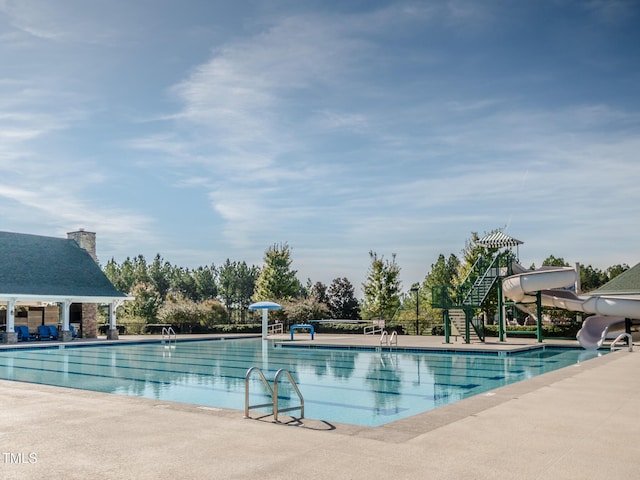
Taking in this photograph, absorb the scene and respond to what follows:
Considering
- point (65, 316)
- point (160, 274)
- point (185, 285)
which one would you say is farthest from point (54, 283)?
point (160, 274)

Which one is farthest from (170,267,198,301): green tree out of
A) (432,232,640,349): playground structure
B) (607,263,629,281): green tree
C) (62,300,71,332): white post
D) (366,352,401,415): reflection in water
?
(366,352,401,415): reflection in water

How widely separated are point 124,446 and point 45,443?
91 cm

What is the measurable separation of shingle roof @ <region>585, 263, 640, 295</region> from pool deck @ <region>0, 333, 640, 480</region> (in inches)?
935

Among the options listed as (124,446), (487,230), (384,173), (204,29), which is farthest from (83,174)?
(487,230)

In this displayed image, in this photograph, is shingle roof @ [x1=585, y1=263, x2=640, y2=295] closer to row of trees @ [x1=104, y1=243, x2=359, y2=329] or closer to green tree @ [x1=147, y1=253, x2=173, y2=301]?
row of trees @ [x1=104, y1=243, x2=359, y2=329]

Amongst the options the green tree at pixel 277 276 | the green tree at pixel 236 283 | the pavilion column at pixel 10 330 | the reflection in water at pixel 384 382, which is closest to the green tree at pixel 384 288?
the green tree at pixel 277 276

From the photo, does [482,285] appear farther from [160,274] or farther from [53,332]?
[160,274]

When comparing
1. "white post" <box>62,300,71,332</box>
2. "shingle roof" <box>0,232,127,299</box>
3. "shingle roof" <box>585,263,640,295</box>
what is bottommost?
"white post" <box>62,300,71,332</box>

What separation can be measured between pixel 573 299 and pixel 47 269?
2615 cm

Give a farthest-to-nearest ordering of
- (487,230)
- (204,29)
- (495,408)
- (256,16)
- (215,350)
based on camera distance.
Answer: (487,230) < (215,350) < (204,29) < (256,16) < (495,408)

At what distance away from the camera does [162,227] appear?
35.5m

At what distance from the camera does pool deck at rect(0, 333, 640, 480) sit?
5.38 m

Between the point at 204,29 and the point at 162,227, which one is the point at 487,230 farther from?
the point at 204,29

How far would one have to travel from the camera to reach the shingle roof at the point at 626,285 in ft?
99.7
